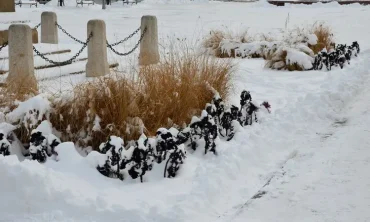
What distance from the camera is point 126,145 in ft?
19.3

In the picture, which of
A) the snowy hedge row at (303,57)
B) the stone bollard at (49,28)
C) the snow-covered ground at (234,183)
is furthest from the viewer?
the stone bollard at (49,28)

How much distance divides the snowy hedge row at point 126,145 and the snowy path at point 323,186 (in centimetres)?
91

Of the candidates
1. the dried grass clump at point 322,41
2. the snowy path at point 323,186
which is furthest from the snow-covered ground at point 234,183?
the dried grass clump at point 322,41

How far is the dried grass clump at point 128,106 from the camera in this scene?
231 inches

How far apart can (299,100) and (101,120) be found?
12.3ft

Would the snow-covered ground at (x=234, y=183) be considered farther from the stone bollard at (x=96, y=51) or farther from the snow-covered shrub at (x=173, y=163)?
the stone bollard at (x=96, y=51)

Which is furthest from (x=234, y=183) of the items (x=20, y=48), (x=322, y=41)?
(x=322, y=41)

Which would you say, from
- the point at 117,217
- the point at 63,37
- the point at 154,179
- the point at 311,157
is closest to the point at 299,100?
the point at 311,157

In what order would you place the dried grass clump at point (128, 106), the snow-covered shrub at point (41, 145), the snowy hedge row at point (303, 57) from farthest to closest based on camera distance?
the snowy hedge row at point (303, 57) → the dried grass clump at point (128, 106) → the snow-covered shrub at point (41, 145)

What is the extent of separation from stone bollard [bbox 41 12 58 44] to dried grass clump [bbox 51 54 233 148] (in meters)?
7.32

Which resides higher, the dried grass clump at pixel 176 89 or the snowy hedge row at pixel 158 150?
the dried grass clump at pixel 176 89

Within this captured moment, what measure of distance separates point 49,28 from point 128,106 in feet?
28.7

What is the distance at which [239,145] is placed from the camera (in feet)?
20.0

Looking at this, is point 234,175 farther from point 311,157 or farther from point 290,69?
point 290,69
